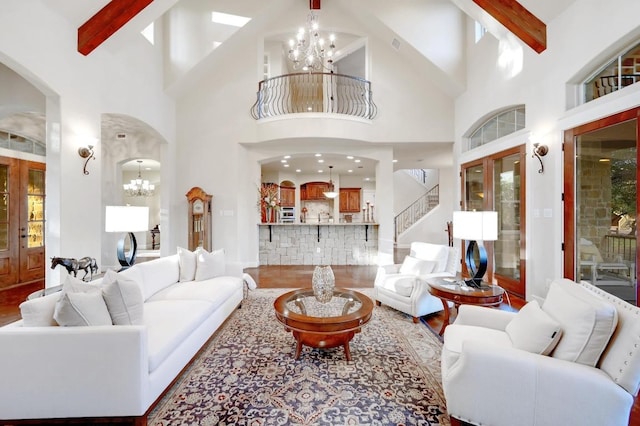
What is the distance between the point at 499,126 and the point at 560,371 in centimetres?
472

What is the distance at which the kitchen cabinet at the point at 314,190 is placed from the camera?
1100 cm

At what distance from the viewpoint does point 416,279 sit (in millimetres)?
3352

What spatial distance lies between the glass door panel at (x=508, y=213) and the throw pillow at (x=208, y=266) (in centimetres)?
450

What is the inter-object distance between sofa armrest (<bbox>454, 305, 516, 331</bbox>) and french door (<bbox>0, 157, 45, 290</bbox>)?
6.91m

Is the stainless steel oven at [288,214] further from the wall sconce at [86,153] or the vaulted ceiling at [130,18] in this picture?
the vaulted ceiling at [130,18]

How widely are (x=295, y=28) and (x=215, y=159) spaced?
11.2ft

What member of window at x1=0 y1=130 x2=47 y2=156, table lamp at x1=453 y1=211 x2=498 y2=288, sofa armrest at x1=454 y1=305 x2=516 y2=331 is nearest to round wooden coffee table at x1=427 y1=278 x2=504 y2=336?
table lamp at x1=453 y1=211 x2=498 y2=288

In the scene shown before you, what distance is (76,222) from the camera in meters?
3.81

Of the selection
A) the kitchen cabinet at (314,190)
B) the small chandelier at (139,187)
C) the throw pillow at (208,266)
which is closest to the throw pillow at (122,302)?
the throw pillow at (208,266)

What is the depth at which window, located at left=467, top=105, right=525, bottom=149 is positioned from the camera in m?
4.59

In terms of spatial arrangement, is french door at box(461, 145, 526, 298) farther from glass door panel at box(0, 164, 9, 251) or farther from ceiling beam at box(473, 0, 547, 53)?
glass door panel at box(0, 164, 9, 251)

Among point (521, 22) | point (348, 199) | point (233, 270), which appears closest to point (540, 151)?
point (521, 22)

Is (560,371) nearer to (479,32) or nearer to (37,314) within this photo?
(37,314)

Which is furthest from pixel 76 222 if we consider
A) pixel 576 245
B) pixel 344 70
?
pixel 344 70
